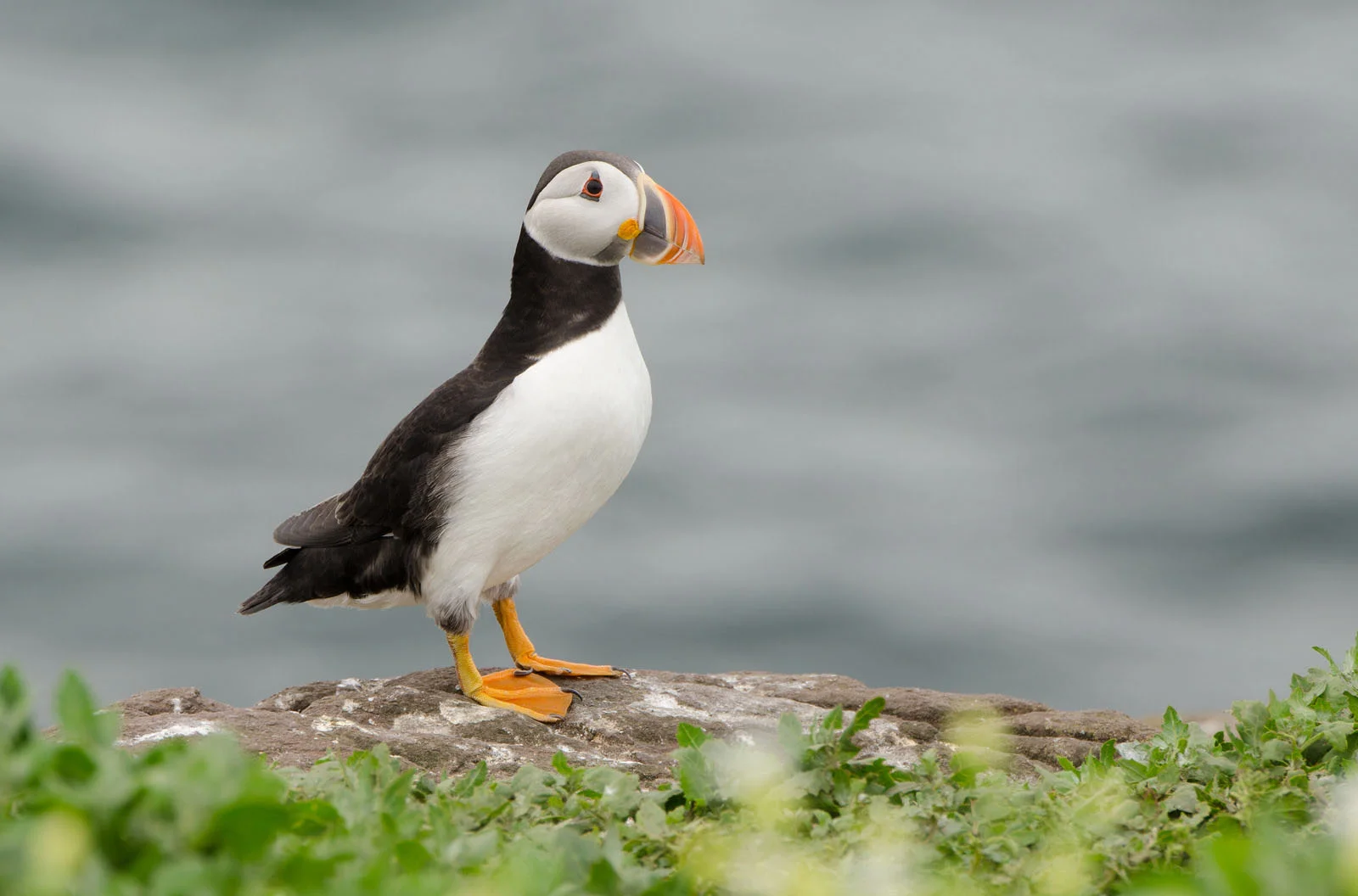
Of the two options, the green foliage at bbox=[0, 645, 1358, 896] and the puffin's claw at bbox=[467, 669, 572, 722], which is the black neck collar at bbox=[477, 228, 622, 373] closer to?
the puffin's claw at bbox=[467, 669, 572, 722]

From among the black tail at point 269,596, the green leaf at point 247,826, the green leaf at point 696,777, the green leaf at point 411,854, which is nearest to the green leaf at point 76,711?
the green leaf at point 247,826

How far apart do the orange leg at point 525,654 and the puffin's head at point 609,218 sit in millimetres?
1749

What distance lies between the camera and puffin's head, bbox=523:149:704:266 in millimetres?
6445

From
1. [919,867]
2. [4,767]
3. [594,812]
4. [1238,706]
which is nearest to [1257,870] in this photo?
[919,867]

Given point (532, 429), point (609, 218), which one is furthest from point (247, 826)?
point (609, 218)

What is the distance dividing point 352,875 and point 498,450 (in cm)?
396

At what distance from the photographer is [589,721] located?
20.9ft

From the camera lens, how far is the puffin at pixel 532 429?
6.37m

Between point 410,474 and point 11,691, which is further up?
point 410,474

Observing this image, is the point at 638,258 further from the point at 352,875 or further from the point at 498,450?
the point at 352,875

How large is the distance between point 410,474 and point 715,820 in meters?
3.21

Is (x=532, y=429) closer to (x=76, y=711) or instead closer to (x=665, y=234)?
(x=665, y=234)

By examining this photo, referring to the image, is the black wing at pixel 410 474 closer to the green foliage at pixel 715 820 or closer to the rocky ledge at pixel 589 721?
the rocky ledge at pixel 589 721

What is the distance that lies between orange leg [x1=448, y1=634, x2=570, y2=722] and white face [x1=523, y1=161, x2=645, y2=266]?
5.72 feet
